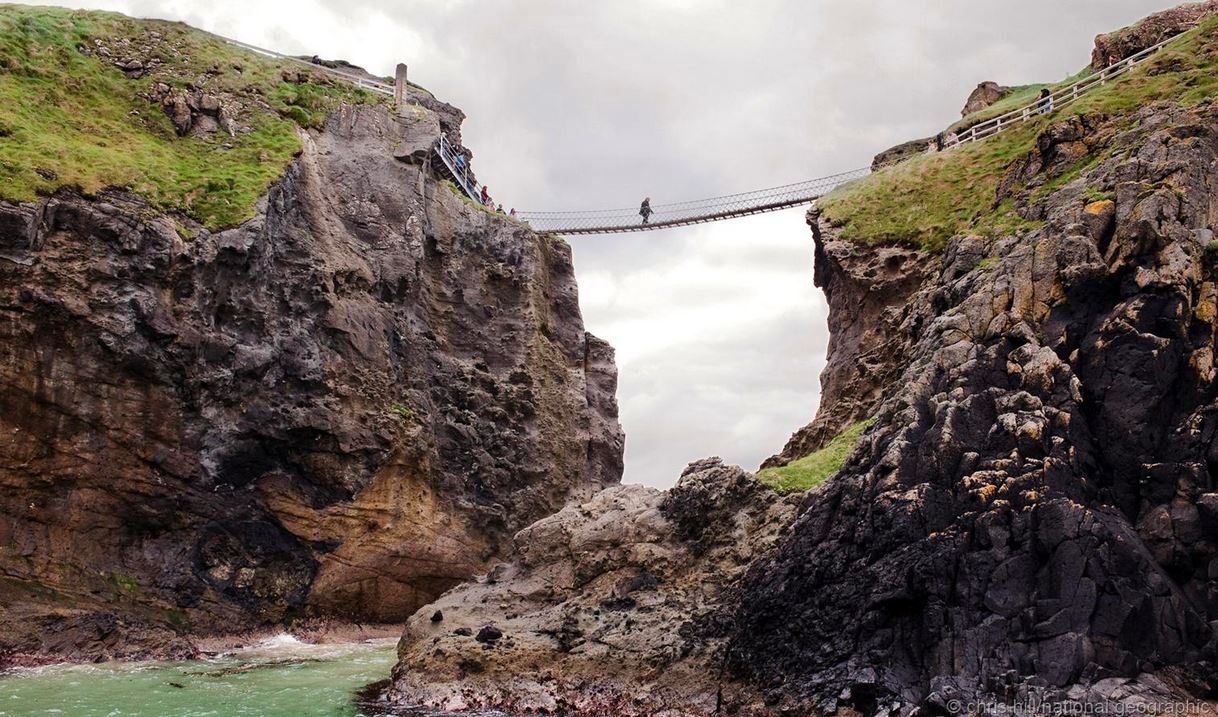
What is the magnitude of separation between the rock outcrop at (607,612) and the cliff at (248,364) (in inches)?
451

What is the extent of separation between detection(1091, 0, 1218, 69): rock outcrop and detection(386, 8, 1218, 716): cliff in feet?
28.5

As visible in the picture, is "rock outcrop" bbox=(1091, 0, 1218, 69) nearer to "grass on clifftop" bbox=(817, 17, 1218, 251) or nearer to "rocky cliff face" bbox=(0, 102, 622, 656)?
"grass on clifftop" bbox=(817, 17, 1218, 251)

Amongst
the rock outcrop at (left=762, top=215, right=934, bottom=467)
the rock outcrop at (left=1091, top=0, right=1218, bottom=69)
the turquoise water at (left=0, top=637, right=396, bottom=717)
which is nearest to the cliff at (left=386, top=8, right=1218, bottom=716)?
the turquoise water at (left=0, top=637, right=396, bottom=717)

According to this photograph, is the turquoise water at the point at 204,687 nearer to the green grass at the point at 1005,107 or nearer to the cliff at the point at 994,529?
the cliff at the point at 994,529

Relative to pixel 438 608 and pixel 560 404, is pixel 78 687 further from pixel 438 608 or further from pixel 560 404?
pixel 560 404

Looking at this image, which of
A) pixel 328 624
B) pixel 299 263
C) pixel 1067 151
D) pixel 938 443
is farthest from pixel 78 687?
pixel 1067 151

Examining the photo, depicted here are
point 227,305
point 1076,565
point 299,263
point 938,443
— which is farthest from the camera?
point 299,263

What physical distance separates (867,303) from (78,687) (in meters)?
28.0

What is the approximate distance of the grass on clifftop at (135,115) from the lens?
37.4 meters

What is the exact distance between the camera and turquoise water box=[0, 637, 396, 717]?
2455 centimetres

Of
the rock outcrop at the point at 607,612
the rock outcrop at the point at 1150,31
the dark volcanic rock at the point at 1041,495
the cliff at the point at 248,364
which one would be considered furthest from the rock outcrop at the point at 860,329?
the cliff at the point at 248,364

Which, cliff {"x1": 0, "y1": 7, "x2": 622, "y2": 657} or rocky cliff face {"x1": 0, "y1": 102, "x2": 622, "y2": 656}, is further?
cliff {"x1": 0, "y1": 7, "x2": 622, "y2": 657}

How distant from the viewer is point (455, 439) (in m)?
47.6

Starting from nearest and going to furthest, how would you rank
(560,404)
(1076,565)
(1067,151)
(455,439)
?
(1076,565) < (1067,151) < (455,439) < (560,404)
